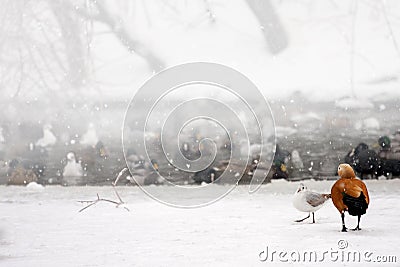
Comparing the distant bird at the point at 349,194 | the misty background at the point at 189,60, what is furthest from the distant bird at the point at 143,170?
the distant bird at the point at 349,194

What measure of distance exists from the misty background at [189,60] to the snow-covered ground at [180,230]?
13cm

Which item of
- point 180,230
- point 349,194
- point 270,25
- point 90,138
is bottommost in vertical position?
point 180,230

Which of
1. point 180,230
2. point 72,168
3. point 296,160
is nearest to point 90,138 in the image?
point 72,168

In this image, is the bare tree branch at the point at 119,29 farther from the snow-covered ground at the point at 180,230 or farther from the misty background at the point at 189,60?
the snow-covered ground at the point at 180,230

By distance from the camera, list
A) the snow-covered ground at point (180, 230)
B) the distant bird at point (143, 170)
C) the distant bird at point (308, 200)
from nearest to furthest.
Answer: the snow-covered ground at point (180, 230) < the distant bird at point (308, 200) < the distant bird at point (143, 170)

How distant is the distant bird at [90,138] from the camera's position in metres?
1.53

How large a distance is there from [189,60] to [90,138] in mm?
351

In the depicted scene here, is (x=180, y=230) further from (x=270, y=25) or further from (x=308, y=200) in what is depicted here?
(x=270, y=25)

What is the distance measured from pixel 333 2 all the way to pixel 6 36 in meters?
0.93

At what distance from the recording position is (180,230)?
1.21 meters

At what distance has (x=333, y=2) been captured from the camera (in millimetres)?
1552

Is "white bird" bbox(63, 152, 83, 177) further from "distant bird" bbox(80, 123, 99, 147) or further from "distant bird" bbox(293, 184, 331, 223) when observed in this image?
"distant bird" bbox(293, 184, 331, 223)

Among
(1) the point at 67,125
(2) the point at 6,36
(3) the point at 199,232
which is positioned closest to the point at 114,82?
(1) the point at 67,125

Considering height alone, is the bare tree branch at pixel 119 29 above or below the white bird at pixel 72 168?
above
